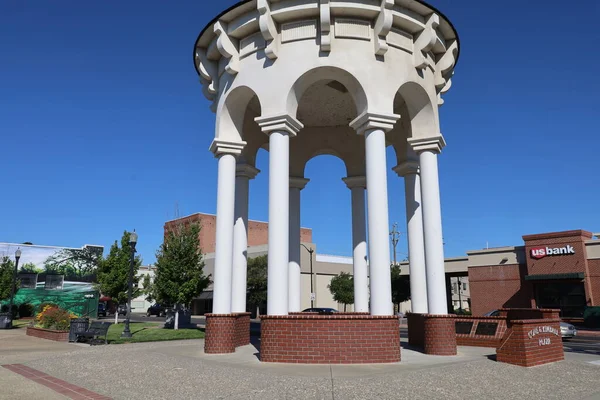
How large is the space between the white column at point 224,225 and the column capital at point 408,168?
5923mm

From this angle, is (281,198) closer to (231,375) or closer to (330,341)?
(330,341)

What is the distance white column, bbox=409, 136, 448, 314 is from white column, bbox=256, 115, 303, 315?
438 cm

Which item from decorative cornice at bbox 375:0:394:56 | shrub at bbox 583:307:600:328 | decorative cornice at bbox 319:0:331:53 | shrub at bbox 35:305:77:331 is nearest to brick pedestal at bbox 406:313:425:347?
decorative cornice at bbox 375:0:394:56

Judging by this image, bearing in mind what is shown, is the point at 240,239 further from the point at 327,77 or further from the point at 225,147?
the point at 327,77

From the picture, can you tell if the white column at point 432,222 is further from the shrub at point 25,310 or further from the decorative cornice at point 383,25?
the shrub at point 25,310

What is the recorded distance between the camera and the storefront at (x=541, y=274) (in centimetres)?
3456

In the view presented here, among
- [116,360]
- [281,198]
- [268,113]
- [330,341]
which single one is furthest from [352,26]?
[116,360]

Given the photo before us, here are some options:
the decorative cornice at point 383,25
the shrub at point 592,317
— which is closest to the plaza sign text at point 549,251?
the shrub at point 592,317

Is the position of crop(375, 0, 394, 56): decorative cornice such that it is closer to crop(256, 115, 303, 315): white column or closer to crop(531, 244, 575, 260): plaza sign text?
crop(256, 115, 303, 315): white column

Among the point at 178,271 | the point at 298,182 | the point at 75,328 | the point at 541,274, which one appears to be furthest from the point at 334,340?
the point at 541,274

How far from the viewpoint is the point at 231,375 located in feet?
29.1

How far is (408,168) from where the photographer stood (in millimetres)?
15984

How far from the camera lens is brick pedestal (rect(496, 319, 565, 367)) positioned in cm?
1030

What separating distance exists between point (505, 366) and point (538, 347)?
125 centimetres
